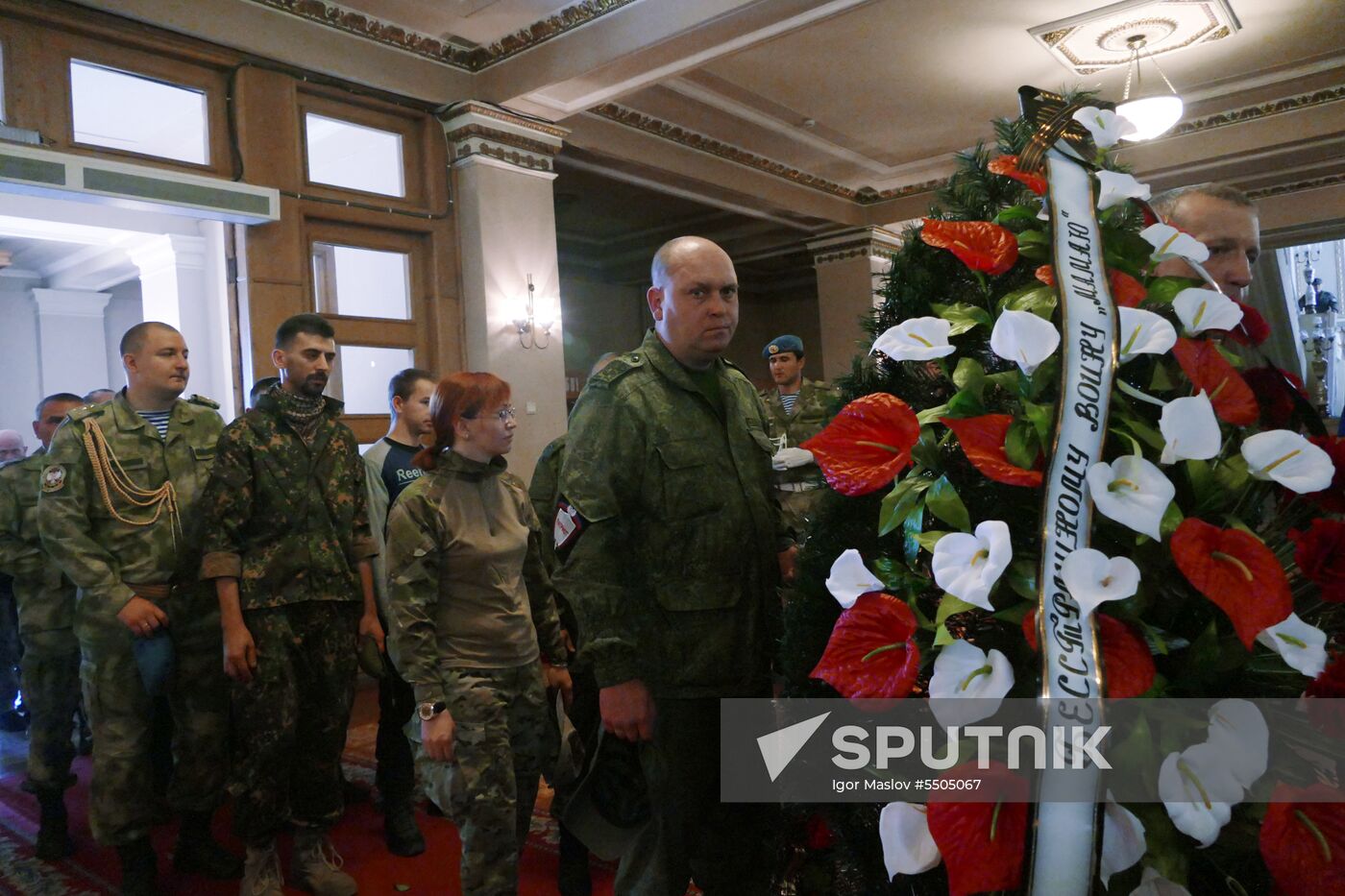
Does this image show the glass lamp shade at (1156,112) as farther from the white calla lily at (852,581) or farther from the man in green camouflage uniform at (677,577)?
the white calla lily at (852,581)

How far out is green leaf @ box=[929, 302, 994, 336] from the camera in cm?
95

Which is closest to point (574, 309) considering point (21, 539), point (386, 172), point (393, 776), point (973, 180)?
point (386, 172)

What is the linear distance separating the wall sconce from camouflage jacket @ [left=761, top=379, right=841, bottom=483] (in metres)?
2.53

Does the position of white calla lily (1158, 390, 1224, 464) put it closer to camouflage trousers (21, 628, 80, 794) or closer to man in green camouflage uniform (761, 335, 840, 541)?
man in green camouflage uniform (761, 335, 840, 541)

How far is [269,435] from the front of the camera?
8.29 feet

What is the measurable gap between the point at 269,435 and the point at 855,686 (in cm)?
214

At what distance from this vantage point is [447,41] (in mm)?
5305

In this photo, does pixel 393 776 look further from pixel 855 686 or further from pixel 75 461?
pixel 855 686

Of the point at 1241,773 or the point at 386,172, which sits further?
the point at 386,172

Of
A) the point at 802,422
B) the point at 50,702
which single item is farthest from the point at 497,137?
the point at 50,702

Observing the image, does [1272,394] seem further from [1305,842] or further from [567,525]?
[567,525]

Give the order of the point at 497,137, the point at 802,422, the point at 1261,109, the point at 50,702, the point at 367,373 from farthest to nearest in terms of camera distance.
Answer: the point at 1261,109 → the point at 497,137 → the point at 367,373 → the point at 50,702 → the point at 802,422

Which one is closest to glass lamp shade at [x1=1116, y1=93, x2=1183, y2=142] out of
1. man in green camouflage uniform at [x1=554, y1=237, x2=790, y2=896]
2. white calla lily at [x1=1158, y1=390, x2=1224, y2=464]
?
man in green camouflage uniform at [x1=554, y1=237, x2=790, y2=896]

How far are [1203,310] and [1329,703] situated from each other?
376mm
